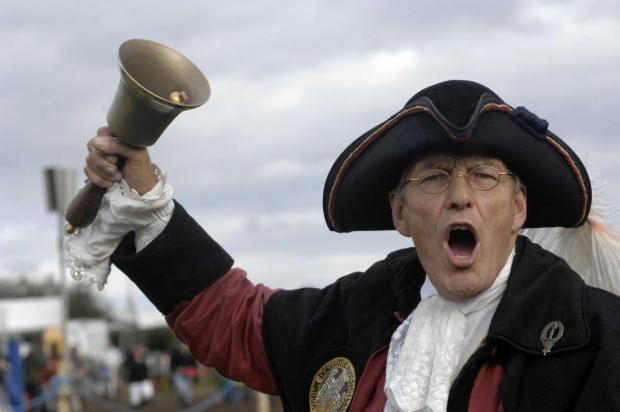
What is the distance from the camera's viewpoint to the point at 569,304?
2746 mm

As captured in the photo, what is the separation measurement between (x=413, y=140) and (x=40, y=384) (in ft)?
47.6

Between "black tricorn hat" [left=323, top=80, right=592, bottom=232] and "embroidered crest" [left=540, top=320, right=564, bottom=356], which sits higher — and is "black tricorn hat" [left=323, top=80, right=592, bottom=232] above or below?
above

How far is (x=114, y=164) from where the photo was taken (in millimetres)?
3139

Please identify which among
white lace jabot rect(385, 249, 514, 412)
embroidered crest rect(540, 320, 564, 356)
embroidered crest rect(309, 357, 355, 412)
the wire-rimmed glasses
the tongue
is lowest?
embroidered crest rect(309, 357, 355, 412)

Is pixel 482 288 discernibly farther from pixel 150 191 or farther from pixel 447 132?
pixel 150 191

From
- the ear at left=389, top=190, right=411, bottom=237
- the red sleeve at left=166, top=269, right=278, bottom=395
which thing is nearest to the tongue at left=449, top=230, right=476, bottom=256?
the ear at left=389, top=190, right=411, bottom=237

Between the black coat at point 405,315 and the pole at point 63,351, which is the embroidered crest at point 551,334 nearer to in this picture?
the black coat at point 405,315

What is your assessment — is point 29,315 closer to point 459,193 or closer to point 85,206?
point 85,206

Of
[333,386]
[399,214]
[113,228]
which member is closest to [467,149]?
[399,214]

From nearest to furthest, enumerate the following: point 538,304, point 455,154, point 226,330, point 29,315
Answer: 1. point 538,304
2. point 455,154
3. point 226,330
4. point 29,315

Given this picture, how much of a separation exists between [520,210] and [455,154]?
0.88 ft

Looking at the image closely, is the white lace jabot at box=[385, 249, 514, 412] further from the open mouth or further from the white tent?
the white tent

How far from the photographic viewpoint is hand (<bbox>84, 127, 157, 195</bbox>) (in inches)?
122

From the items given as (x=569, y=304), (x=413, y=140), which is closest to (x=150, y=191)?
(x=413, y=140)
